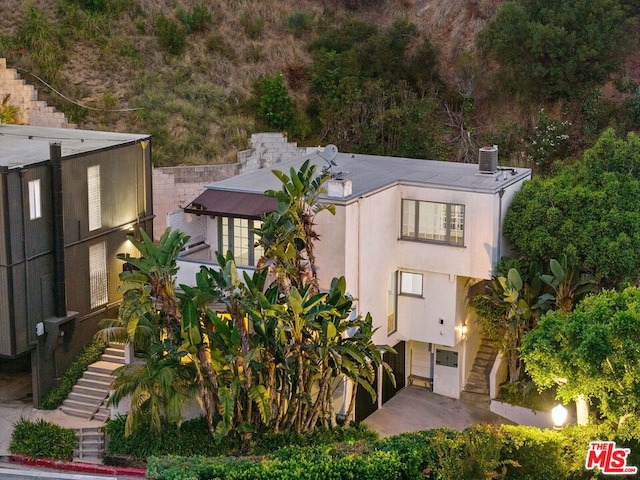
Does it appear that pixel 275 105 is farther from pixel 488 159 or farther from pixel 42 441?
pixel 42 441

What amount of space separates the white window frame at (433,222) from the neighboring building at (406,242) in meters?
0.03

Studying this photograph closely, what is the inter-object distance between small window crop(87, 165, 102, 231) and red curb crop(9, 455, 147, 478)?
25.1 feet

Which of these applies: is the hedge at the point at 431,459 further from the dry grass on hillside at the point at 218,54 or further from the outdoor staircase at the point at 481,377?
the dry grass on hillside at the point at 218,54

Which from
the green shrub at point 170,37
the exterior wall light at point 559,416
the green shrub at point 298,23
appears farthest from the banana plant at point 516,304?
the green shrub at point 298,23

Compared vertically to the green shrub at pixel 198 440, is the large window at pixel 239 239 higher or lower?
higher

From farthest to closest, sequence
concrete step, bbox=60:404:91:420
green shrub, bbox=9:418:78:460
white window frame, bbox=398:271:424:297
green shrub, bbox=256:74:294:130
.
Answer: green shrub, bbox=256:74:294:130 → white window frame, bbox=398:271:424:297 → concrete step, bbox=60:404:91:420 → green shrub, bbox=9:418:78:460

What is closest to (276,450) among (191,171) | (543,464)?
(543,464)

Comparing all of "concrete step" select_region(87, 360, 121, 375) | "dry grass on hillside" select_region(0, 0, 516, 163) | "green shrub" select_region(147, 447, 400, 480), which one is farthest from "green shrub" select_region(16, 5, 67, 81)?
"green shrub" select_region(147, 447, 400, 480)

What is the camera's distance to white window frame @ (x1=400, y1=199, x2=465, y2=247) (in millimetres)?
31781

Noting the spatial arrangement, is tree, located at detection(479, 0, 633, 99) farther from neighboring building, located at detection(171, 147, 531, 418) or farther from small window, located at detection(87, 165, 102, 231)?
small window, located at detection(87, 165, 102, 231)

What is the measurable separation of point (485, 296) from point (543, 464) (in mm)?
7603

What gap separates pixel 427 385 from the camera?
112 ft

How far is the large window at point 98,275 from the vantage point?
3209 centimetres

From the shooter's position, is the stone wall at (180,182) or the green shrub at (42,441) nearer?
the green shrub at (42,441)
